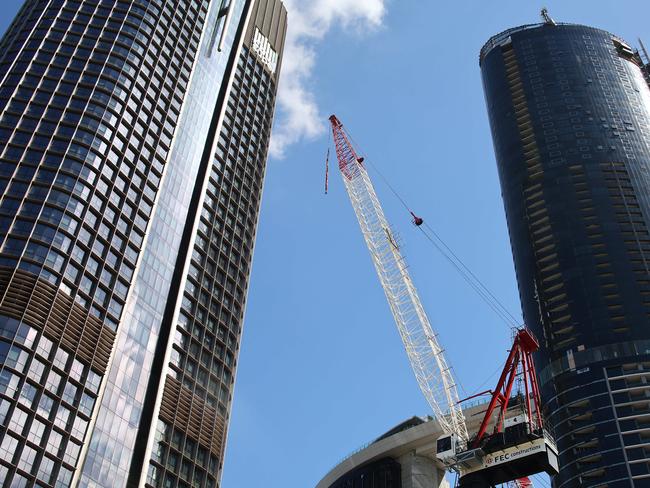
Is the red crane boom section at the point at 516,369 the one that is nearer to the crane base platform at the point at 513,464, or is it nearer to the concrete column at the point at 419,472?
the crane base platform at the point at 513,464

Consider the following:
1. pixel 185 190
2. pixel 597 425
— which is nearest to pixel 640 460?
pixel 597 425

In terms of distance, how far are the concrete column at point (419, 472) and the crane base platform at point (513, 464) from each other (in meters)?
69.8

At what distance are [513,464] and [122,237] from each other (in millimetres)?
67587

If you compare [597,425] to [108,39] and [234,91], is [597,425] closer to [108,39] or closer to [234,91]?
[234,91]

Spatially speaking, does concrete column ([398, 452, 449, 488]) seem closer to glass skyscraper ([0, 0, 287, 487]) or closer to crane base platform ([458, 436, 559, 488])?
glass skyscraper ([0, 0, 287, 487])

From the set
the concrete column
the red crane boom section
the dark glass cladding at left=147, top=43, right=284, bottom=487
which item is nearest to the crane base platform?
the red crane boom section

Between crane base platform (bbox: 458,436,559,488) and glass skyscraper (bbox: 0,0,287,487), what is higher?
glass skyscraper (bbox: 0,0,287,487)

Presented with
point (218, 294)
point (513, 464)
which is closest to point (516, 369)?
point (513, 464)

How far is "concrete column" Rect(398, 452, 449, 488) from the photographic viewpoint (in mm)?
191250

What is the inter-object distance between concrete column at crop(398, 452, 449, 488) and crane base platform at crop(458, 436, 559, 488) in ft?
229

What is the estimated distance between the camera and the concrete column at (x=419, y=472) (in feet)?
627

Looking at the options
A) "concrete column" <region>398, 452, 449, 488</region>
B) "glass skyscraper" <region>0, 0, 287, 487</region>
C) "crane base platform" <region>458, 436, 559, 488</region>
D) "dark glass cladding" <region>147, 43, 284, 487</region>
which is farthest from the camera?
"concrete column" <region>398, 452, 449, 488</region>

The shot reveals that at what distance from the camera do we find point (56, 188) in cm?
12588

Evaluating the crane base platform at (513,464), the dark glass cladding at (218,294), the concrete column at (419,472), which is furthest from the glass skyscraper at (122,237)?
the concrete column at (419,472)
